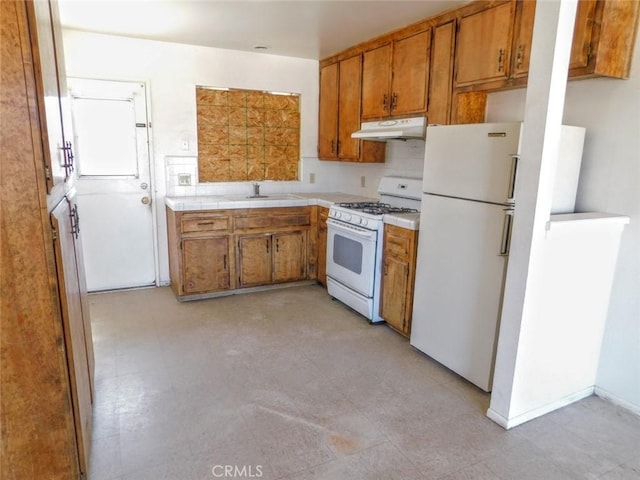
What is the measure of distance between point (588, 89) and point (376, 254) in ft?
5.73

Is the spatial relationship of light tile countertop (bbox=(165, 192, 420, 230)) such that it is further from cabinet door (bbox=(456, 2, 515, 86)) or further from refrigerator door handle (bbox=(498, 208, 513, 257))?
cabinet door (bbox=(456, 2, 515, 86))

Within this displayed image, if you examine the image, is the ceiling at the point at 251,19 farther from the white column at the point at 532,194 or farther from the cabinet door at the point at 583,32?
the white column at the point at 532,194

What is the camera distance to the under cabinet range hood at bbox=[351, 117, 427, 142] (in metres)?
3.29

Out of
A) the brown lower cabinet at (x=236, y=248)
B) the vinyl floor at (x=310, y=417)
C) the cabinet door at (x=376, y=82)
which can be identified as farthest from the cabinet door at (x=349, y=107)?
the vinyl floor at (x=310, y=417)

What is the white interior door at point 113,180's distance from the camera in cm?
388

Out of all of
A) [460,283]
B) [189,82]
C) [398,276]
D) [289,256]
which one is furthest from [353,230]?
[189,82]

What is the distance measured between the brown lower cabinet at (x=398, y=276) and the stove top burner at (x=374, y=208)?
0.27m

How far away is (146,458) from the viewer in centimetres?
194

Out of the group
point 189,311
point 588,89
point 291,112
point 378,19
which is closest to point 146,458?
point 189,311

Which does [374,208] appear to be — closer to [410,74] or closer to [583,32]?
[410,74]

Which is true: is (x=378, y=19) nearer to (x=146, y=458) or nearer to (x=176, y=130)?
(x=176, y=130)

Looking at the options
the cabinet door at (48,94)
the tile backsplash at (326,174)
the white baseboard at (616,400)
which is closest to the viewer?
the cabinet door at (48,94)

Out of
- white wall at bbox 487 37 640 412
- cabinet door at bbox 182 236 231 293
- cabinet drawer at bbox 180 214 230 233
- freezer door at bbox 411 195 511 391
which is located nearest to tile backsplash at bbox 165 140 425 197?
cabinet drawer at bbox 180 214 230 233

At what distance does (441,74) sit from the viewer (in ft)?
10.2
